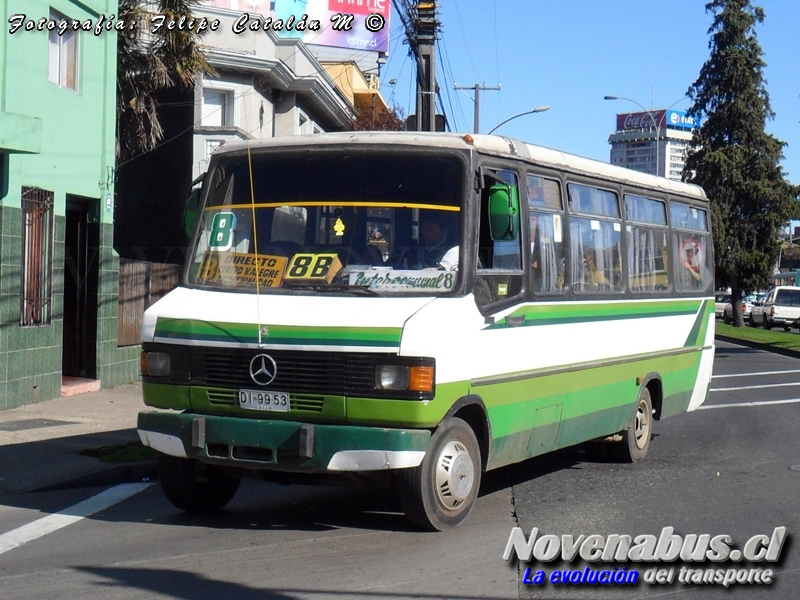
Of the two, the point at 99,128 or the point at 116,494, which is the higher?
the point at 99,128

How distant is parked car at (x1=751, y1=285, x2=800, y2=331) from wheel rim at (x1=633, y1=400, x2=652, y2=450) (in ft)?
118

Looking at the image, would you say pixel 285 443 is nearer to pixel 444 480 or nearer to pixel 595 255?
pixel 444 480

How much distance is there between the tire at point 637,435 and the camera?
10.7 metres

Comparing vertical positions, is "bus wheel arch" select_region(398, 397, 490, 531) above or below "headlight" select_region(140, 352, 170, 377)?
below

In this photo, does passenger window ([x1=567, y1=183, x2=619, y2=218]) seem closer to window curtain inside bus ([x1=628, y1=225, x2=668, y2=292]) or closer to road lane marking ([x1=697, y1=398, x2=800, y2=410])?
window curtain inside bus ([x1=628, y1=225, x2=668, y2=292])

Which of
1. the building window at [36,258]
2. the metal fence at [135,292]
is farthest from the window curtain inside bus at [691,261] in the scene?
the metal fence at [135,292]

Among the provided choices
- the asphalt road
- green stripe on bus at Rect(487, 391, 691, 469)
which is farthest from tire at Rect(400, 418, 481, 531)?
green stripe on bus at Rect(487, 391, 691, 469)

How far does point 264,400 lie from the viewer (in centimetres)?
720

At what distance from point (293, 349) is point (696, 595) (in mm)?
2885

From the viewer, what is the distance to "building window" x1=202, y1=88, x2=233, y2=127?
80.9 ft

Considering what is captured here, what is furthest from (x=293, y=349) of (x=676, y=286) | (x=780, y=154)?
(x=780, y=154)

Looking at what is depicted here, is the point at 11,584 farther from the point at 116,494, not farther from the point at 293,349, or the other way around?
the point at 116,494

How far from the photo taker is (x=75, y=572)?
21.1 feet

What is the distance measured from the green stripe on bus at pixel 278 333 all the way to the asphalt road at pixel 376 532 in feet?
4.33
